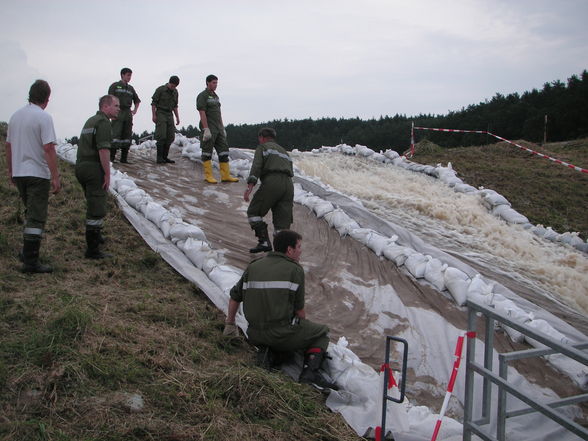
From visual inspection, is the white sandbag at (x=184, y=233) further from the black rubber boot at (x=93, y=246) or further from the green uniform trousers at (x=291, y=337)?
the green uniform trousers at (x=291, y=337)

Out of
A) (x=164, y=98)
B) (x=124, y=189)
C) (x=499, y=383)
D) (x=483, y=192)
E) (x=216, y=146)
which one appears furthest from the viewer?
(x=483, y=192)

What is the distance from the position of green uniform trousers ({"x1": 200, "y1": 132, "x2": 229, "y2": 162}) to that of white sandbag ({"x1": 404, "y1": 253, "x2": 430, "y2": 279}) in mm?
4059

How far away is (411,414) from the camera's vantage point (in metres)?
3.74

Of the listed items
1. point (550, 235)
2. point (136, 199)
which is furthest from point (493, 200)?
point (136, 199)

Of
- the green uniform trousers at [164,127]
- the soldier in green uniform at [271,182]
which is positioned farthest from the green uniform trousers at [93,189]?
the green uniform trousers at [164,127]

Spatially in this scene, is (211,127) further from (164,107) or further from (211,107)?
(164,107)

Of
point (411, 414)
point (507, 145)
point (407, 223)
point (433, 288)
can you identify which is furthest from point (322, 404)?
point (507, 145)

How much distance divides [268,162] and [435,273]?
2.06 metres

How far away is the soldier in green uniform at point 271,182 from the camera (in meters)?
6.11

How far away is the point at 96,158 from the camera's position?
17.7ft

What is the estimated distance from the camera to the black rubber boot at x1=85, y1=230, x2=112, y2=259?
18.5ft

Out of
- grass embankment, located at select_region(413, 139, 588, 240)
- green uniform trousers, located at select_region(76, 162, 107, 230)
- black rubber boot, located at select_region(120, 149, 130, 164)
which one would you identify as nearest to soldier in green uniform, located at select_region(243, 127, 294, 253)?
green uniform trousers, located at select_region(76, 162, 107, 230)

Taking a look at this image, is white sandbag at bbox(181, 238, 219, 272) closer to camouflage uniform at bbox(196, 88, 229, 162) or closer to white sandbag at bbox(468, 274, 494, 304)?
white sandbag at bbox(468, 274, 494, 304)

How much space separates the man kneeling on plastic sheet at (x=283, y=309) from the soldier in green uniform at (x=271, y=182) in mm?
2007
